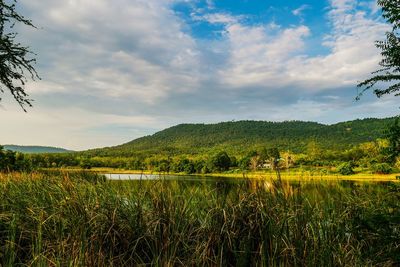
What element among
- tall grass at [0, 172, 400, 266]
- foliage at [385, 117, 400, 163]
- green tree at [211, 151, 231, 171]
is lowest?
green tree at [211, 151, 231, 171]

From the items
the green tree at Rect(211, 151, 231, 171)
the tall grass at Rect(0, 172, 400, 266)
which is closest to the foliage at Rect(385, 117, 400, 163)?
the tall grass at Rect(0, 172, 400, 266)

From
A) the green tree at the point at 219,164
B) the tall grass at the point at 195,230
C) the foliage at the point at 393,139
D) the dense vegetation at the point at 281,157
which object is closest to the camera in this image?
the tall grass at the point at 195,230

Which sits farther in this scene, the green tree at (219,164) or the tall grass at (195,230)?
the green tree at (219,164)

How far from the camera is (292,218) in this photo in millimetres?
5270

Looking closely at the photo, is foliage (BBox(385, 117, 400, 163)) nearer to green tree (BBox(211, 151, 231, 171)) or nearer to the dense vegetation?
the dense vegetation

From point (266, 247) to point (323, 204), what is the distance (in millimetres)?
2378

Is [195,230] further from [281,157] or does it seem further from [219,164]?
[219,164]

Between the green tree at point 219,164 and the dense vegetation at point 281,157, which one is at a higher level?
the dense vegetation at point 281,157

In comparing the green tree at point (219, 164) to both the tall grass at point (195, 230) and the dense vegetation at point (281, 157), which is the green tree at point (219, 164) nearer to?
the dense vegetation at point (281, 157)

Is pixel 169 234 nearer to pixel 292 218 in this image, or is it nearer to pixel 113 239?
pixel 113 239

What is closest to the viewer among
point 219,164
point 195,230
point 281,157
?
point 195,230

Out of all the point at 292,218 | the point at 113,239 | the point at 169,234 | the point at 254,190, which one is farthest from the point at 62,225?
the point at 292,218

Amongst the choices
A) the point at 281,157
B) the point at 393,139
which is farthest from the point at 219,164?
the point at 393,139

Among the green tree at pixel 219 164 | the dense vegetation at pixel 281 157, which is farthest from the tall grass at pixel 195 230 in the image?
the green tree at pixel 219 164
